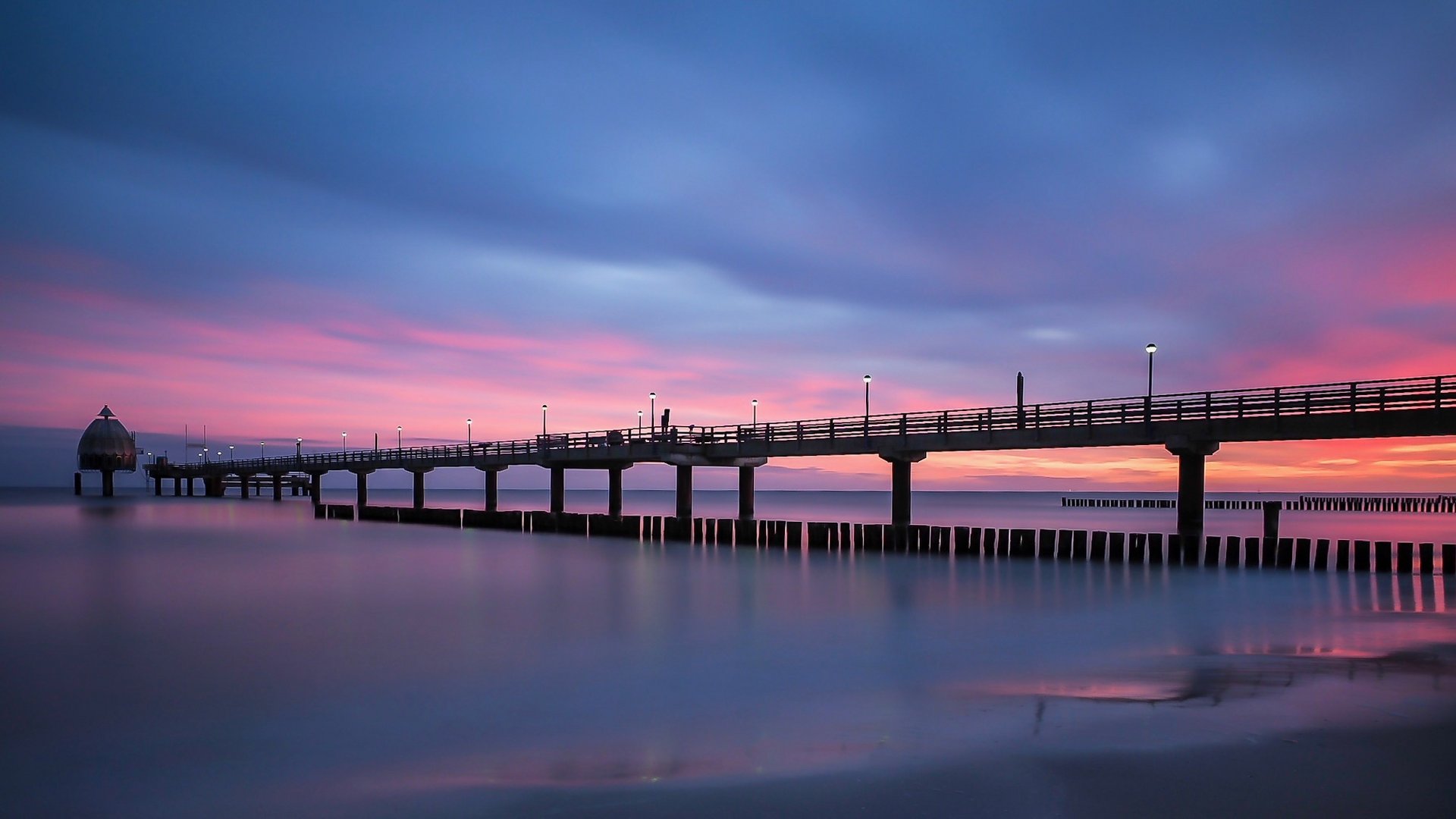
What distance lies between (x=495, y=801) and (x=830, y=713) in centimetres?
506

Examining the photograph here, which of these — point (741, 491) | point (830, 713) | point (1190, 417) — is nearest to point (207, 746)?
point (830, 713)

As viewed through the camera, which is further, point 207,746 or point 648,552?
point 648,552

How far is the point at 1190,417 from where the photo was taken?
30.7 meters

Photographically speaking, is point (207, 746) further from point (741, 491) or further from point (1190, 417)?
point (741, 491)

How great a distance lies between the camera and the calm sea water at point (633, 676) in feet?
33.9

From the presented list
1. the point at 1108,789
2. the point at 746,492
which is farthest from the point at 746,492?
the point at 1108,789

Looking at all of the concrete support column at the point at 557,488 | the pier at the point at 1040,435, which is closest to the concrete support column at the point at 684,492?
the pier at the point at 1040,435

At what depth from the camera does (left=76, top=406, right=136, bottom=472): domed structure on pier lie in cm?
12512

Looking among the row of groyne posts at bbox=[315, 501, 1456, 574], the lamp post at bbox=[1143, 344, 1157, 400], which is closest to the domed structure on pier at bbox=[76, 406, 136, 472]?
the row of groyne posts at bbox=[315, 501, 1456, 574]

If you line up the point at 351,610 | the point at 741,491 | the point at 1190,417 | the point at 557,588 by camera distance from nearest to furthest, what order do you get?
1. the point at 351,610
2. the point at 557,588
3. the point at 1190,417
4. the point at 741,491

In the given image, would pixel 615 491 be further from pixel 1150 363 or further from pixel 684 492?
pixel 1150 363

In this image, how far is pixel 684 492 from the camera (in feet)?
160

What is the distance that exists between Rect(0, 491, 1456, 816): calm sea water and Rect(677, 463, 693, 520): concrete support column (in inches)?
582

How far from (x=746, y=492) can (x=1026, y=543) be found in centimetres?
1491
